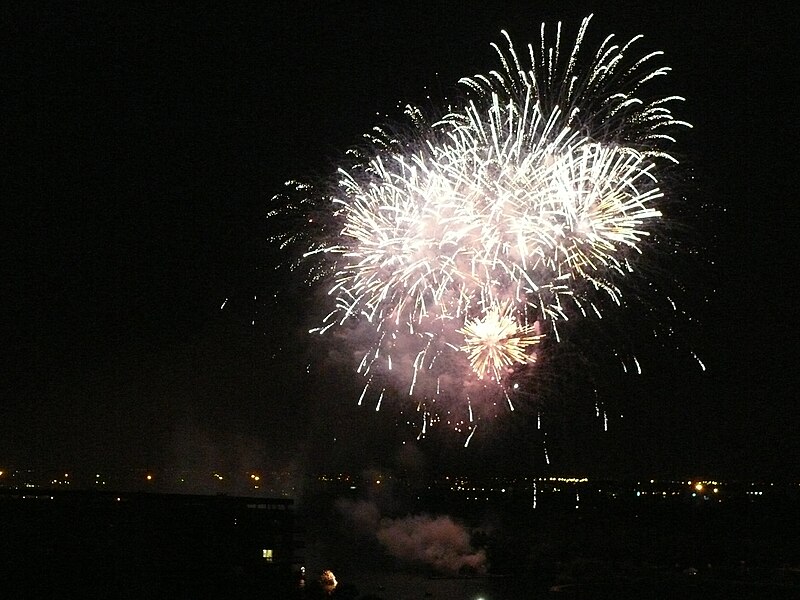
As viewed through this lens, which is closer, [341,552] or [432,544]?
[432,544]

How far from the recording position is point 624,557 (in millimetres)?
46125

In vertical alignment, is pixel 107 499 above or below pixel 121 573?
above

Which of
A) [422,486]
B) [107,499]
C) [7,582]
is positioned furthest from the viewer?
[422,486]

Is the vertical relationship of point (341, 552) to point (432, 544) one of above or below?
below

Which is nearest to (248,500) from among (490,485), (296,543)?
(296,543)

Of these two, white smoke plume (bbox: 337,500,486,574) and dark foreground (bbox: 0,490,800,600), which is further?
white smoke plume (bbox: 337,500,486,574)

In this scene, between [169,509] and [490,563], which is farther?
[490,563]

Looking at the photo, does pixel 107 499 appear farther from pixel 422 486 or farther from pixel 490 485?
pixel 490 485

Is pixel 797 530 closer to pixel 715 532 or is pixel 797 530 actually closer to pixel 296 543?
pixel 715 532

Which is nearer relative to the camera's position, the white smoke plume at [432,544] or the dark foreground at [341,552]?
the dark foreground at [341,552]

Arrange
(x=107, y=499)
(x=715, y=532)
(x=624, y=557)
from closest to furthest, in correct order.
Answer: (x=107, y=499)
(x=624, y=557)
(x=715, y=532)

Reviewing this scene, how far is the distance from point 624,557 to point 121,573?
33.7 metres

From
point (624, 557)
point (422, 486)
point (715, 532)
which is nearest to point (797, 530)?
point (715, 532)

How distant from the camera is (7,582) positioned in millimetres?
17641
